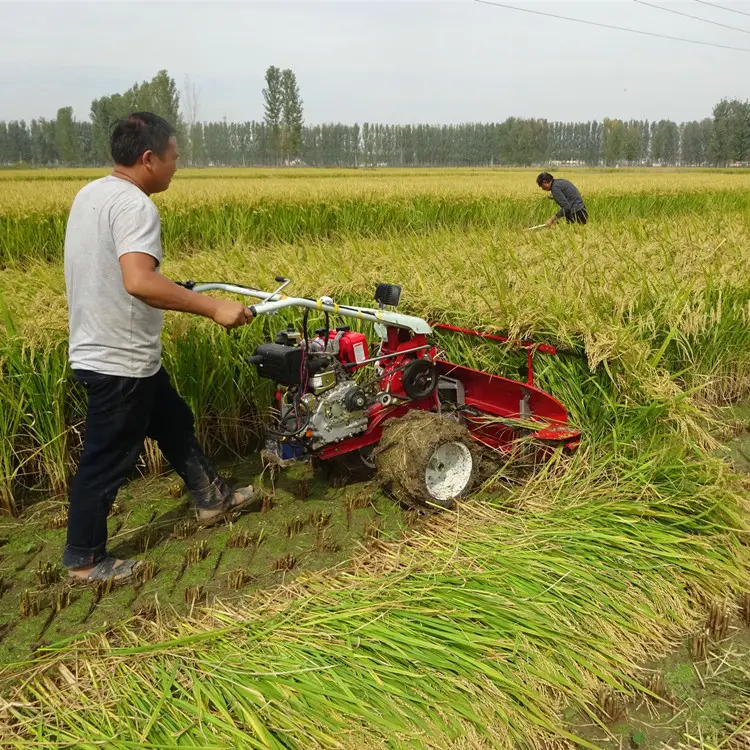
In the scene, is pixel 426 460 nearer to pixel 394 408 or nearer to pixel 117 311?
pixel 394 408

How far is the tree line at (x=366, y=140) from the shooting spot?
3014 inches

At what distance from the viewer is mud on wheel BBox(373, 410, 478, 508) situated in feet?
11.1

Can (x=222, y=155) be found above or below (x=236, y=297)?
above

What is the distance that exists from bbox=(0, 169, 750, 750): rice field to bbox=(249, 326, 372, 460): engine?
0.46 metres

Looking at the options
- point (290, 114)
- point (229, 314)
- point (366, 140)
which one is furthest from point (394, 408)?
point (366, 140)

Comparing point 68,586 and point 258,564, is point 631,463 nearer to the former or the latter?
point 258,564

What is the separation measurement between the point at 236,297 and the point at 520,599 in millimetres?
3147

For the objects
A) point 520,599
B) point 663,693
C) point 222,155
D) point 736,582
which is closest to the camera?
Answer: point 663,693

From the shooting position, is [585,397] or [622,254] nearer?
[585,397]

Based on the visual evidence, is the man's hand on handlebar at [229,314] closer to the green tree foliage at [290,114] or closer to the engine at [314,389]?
the engine at [314,389]

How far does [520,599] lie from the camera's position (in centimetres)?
256

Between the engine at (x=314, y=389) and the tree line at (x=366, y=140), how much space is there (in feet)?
213

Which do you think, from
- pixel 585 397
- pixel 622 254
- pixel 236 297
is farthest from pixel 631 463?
pixel 236 297

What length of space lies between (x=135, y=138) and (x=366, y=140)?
11543 centimetres
